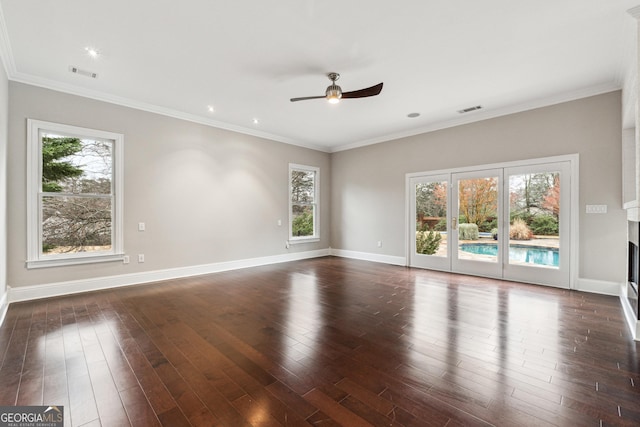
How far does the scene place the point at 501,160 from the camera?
5.10m

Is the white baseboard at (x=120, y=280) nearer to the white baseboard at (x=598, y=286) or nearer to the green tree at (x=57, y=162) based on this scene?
the green tree at (x=57, y=162)

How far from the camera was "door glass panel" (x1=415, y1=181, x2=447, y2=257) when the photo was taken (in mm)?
5855

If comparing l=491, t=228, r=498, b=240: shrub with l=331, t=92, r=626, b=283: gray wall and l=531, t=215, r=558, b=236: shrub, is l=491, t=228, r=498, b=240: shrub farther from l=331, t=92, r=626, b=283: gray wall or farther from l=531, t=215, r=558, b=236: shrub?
l=331, t=92, r=626, b=283: gray wall

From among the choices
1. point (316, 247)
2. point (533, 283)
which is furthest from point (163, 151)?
point (533, 283)

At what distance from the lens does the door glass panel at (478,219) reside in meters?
5.18

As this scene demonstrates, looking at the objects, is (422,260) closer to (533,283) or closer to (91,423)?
(533,283)

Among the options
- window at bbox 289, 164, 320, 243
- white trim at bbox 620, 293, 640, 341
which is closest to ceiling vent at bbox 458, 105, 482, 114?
white trim at bbox 620, 293, 640, 341

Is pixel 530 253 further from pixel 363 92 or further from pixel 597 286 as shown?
pixel 363 92

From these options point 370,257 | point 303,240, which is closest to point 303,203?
point 303,240

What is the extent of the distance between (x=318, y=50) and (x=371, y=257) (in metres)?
5.00

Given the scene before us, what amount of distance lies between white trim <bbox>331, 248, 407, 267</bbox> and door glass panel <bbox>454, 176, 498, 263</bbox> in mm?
1343

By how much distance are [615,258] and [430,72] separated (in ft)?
12.3

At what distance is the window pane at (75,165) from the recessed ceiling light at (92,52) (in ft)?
5.13

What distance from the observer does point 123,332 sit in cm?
285
